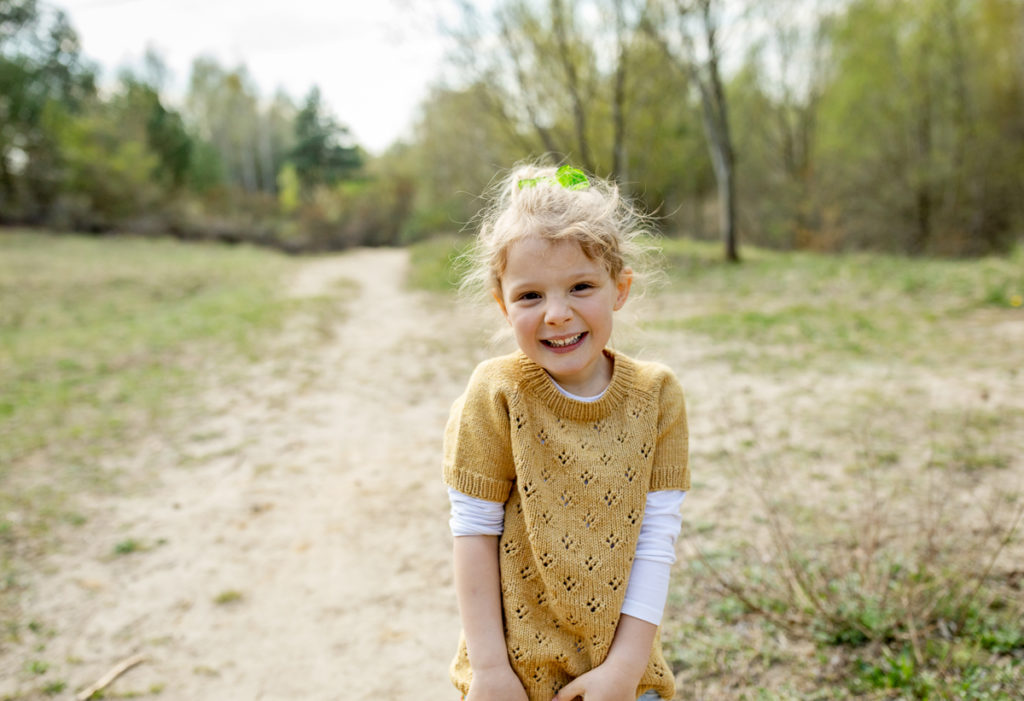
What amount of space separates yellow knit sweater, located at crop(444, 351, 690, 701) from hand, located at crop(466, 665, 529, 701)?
3 centimetres

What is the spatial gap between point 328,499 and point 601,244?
319cm

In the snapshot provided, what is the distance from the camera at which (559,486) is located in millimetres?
1327


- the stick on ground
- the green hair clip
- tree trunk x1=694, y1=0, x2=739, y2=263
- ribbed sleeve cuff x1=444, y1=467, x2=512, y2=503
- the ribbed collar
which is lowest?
the stick on ground

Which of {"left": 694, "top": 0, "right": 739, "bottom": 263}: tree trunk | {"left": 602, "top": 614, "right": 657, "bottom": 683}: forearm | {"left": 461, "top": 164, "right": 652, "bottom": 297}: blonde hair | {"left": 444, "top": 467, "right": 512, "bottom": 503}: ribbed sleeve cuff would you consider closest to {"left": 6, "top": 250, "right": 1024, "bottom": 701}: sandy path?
{"left": 461, "top": 164, "right": 652, "bottom": 297}: blonde hair

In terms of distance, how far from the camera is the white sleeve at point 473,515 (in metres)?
1.34

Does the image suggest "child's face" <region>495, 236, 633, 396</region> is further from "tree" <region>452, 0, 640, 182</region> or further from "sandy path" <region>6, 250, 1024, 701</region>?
"tree" <region>452, 0, 640, 182</region>

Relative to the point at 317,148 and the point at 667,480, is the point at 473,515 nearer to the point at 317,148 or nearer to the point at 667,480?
the point at 667,480

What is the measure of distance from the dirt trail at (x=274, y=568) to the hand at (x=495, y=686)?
1.24m

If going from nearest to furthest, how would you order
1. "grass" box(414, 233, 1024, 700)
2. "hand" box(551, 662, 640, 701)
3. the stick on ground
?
"hand" box(551, 662, 640, 701), "grass" box(414, 233, 1024, 700), the stick on ground

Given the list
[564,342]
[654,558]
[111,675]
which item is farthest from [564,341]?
[111,675]

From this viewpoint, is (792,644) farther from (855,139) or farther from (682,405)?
(855,139)

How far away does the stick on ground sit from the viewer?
8.00 ft

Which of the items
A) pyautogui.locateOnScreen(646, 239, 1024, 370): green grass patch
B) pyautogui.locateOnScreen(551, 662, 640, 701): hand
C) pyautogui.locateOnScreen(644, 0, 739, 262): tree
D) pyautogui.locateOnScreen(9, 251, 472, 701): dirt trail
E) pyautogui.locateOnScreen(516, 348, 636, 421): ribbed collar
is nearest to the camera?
pyautogui.locateOnScreen(551, 662, 640, 701): hand

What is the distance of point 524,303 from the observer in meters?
1.34
